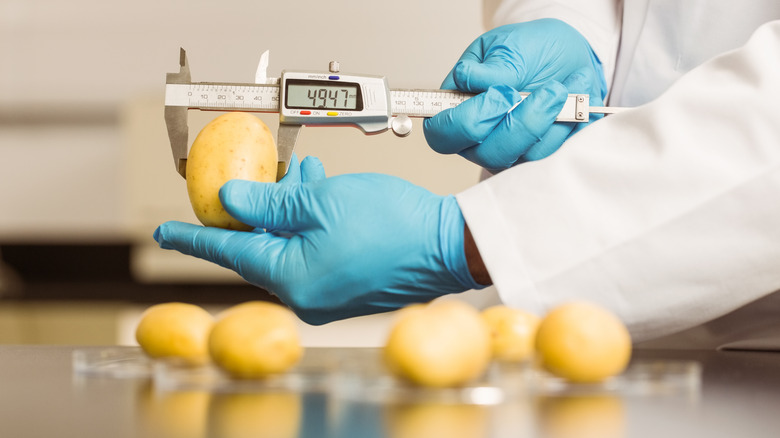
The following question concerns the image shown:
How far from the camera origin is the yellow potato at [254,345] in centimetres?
65

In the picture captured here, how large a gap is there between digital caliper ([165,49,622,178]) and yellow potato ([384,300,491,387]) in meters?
0.65

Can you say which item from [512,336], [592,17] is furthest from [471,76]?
[512,336]

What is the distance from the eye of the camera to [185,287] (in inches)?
141

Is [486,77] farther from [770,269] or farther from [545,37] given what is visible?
[770,269]

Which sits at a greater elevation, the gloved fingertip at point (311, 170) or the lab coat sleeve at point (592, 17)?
the lab coat sleeve at point (592, 17)

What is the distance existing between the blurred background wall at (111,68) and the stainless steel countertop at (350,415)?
310cm

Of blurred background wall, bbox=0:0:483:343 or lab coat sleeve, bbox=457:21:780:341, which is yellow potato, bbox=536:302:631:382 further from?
blurred background wall, bbox=0:0:483:343

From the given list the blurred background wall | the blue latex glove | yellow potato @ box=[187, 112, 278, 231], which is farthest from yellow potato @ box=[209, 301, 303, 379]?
the blurred background wall

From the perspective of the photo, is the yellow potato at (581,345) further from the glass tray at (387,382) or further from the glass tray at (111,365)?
the glass tray at (111,365)

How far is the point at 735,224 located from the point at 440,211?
34cm

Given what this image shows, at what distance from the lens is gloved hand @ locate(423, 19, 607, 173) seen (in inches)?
48.8

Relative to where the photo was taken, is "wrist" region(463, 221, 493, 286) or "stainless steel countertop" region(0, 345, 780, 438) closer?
"stainless steel countertop" region(0, 345, 780, 438)

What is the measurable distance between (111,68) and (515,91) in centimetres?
331

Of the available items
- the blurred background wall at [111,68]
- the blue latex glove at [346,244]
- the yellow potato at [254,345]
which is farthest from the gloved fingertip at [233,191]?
the blurred background wall at [111,68]
